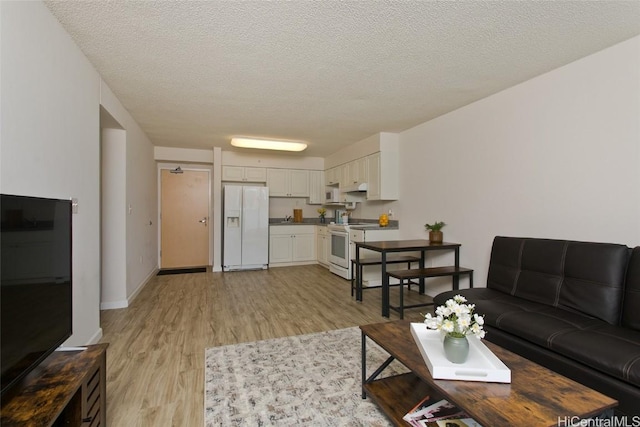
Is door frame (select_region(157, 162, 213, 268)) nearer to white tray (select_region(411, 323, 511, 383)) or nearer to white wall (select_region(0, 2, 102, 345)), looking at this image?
white wall (select_region(0, 2, 102, 345))

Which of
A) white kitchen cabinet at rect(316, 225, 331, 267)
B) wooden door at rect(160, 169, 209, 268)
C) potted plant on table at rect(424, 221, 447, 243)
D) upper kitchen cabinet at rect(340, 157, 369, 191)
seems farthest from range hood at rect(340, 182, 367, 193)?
wooden door at rect(160, 169, 209, 268)

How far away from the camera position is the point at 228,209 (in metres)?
5.65

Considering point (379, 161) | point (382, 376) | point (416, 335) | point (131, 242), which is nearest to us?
point (416, 335)

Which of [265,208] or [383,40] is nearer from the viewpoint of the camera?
[383,40]

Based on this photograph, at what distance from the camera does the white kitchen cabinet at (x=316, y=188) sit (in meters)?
6.54

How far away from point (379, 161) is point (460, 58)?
227cm

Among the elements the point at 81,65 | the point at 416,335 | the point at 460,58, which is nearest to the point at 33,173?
the point at 81,65

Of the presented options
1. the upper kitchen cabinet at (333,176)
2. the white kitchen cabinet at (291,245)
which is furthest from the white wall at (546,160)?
the white kitchen cabinet at (291,245)

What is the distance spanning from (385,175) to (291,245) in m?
2.54

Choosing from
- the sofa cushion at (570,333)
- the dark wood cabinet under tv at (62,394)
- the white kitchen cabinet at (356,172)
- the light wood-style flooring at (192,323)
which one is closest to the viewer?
the dark wood cabinet under tv at (62,394)

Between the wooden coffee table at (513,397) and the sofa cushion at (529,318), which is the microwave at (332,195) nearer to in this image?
the sofa cushion at (529,318)

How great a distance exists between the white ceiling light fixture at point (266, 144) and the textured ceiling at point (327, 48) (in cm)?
130

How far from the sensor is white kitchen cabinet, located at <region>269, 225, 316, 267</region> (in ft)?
19.8

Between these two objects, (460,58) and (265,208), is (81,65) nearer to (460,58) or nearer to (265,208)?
(460,58)
